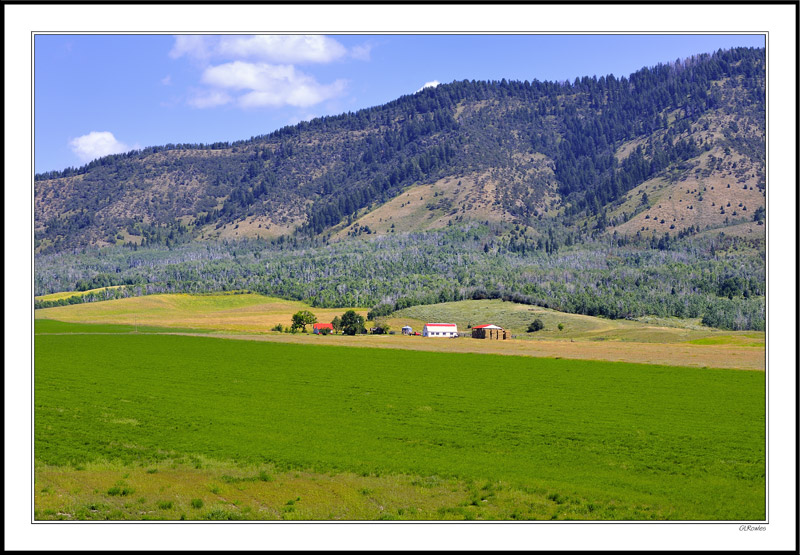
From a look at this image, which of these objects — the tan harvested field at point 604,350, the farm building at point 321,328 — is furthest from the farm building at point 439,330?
the farm building at point 321,328

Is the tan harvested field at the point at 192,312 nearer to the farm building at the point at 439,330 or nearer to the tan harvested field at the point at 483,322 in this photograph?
the tan harvested field at the point at 483,322

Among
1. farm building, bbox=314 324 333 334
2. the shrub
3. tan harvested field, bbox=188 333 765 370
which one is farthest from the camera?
the shrub

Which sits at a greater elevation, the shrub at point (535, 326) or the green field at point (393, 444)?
the green field at point (393, 444)

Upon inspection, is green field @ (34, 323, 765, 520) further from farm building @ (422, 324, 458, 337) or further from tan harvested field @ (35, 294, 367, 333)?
tan harvested field @ (35, 294, 367, 333)

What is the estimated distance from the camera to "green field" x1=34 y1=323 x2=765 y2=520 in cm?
2288

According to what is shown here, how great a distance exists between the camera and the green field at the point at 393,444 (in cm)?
2288

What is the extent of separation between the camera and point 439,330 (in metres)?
128

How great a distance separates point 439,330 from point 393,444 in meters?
95.7

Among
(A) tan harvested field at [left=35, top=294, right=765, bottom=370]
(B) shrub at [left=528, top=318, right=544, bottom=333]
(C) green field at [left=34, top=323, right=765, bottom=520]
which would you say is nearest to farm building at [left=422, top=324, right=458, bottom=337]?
(A) tan harvested field at [left=35, top=294, right=765, bottom=370]

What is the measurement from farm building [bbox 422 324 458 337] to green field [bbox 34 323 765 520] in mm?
64821

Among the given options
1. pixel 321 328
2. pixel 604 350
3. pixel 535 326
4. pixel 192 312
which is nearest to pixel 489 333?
pixel 535 326

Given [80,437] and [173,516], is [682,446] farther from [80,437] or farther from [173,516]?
[80,437]

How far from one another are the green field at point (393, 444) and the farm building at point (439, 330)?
64.8 m
